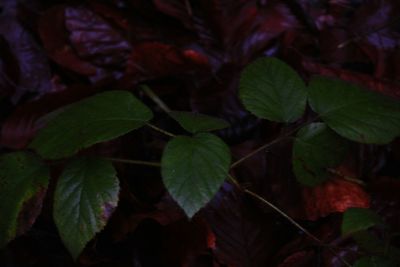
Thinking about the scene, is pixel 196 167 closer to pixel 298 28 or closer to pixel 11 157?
pixel 11 157

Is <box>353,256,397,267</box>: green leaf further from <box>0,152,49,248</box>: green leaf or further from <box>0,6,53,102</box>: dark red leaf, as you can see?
<box>0,6,53,102</box>: dark red leaf

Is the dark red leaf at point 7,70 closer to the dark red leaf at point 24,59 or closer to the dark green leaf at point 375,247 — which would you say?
the dark red leaf at point 24,59

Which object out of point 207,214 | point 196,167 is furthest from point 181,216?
point 196,167

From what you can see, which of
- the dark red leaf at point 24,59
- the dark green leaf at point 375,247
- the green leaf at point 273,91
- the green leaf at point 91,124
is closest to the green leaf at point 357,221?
the dark green leaf at point 375,247

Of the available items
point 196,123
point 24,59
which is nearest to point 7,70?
point 24,59

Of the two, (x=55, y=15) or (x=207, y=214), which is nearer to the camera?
(x=207, y=214)

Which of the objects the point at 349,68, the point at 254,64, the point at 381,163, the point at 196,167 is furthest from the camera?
the point at 349,68
